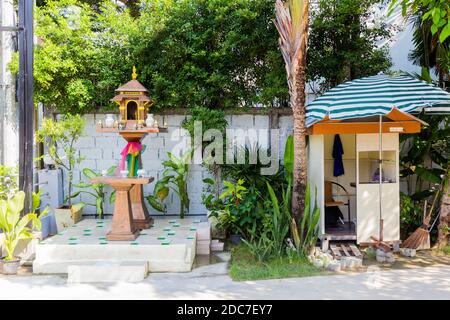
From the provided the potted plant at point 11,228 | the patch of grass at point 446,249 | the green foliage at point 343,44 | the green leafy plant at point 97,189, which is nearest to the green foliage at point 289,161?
the green foliage at point 343,44

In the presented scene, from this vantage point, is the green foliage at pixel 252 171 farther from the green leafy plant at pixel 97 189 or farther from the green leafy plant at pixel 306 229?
the green leafy plant at pixel 97 189

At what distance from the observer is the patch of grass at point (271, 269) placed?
265 inches

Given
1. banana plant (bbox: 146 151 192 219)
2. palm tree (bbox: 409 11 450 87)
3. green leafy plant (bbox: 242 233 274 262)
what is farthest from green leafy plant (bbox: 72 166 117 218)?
palm tree (bbox: 409 11 450 87)

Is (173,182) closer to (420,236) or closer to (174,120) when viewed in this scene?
(174,120)

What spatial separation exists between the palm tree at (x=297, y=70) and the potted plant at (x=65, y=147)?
4.37 m

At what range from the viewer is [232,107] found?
33.1ft

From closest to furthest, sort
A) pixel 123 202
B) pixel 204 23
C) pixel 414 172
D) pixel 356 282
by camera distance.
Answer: pixel 356 282 → pixel 123 202 → pixel 414 172 → pixel 204 23

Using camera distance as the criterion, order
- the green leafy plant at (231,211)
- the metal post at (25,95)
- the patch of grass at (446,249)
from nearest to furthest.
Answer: the patch of grass at (446,249) < the metal post at (25,95) < the green leafy plant at (231,211)

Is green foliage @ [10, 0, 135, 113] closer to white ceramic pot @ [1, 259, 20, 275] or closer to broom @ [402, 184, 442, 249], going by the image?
white ceramic pot @ [1, 259, 20, 275]

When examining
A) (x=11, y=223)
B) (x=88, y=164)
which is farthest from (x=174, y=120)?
(x=11, y=223)

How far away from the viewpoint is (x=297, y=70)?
25.8ft

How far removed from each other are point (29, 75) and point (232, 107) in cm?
405
